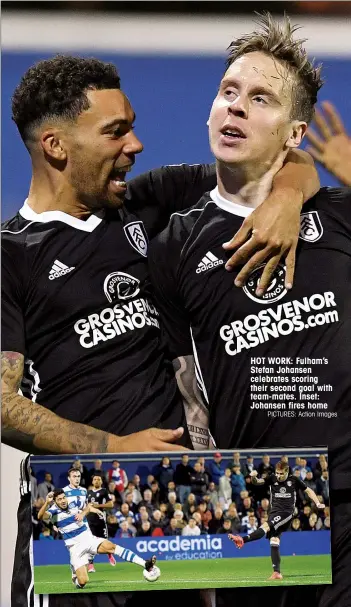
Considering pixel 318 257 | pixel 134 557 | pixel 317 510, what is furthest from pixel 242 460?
pixel 318 257

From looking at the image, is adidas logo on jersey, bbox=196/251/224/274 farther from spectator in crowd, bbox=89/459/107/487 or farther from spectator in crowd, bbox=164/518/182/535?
spectator in crowd, bbox=164/518/182/535

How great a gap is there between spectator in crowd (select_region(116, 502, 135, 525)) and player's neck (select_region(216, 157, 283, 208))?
1.00m

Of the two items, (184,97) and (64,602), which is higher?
(184,97)

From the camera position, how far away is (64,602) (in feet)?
8.16

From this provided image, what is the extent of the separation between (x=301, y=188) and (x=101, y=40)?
0.78 m

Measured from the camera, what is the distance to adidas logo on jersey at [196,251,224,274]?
2.59 metres

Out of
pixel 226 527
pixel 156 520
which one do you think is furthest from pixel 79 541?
pixel 226 527

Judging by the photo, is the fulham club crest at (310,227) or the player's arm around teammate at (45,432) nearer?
the player's arm around teammate at (45,432)

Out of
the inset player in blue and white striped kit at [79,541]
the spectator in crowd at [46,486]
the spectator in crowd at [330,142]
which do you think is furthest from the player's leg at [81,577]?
the spectator in crowd at [330,142]

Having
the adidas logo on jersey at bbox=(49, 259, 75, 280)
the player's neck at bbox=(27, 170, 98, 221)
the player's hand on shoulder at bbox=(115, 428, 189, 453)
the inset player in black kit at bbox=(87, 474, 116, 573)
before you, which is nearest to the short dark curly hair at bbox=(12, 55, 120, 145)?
the player's neck at bbox=(27, 170, 98, 221)

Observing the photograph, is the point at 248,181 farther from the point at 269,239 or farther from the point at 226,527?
the point at 226,527

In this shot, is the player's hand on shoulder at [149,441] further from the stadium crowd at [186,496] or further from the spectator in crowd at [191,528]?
the spectator in crowd at [191,528]

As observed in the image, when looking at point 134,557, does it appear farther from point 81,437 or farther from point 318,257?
point 318,257

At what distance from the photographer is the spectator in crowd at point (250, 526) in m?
2.52
